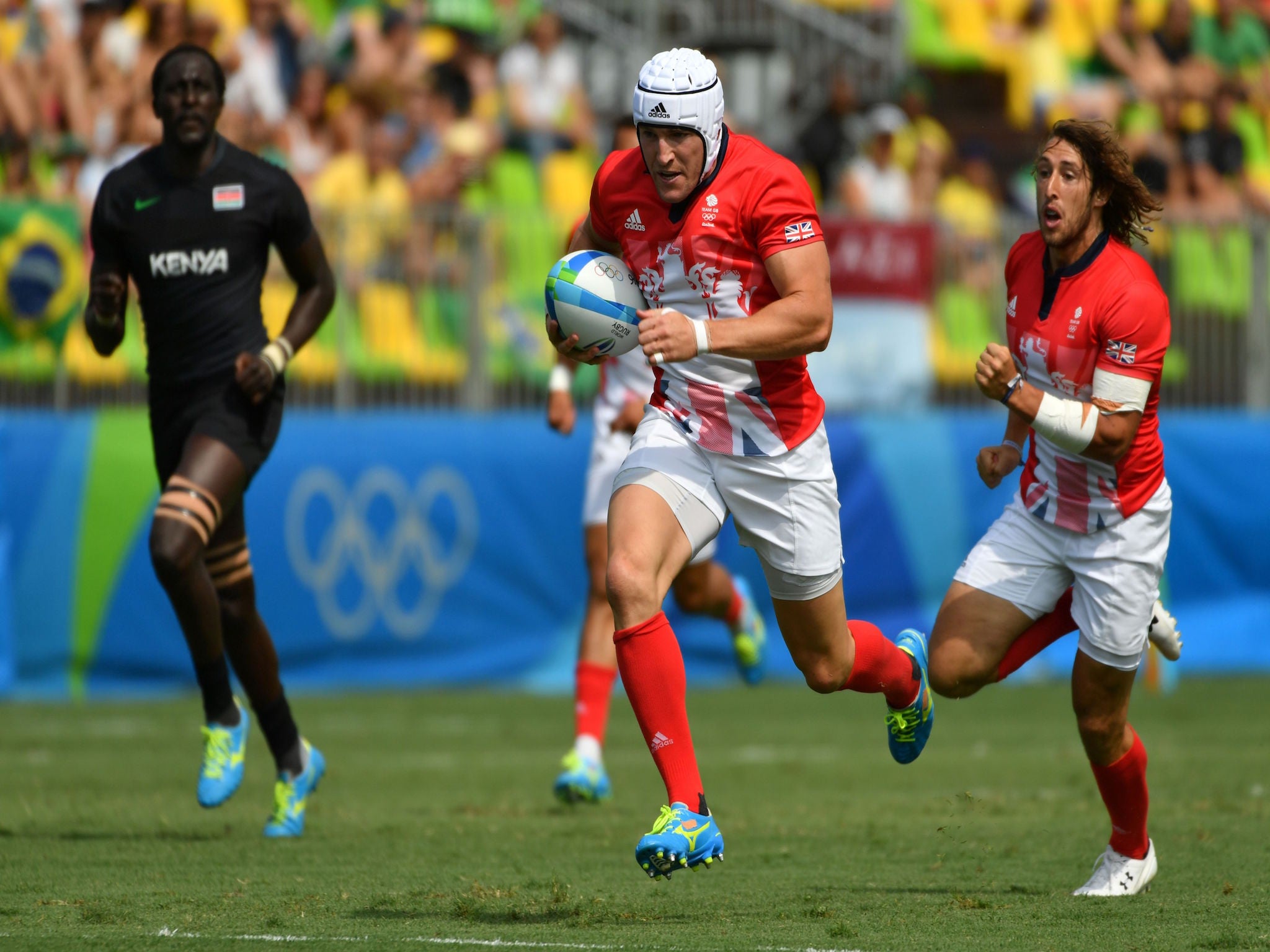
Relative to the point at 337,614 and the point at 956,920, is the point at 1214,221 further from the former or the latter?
the point at 956,920

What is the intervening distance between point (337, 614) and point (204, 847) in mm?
6014

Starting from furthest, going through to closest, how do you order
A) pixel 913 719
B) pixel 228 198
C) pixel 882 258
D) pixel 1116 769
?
1. pixel 882 258
2. pixel 228 198
3. pixel 913 719
4. pixel 1116 769

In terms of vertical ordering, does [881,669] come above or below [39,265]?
below

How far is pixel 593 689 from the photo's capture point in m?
8.67

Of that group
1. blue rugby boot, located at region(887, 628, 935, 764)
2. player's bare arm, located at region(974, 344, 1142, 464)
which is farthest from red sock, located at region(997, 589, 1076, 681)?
player's bare arm, located at region(974, 344, 1142, 464)

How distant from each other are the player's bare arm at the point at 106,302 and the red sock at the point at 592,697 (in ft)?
8.58

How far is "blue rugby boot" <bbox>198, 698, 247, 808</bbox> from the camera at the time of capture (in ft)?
23.1

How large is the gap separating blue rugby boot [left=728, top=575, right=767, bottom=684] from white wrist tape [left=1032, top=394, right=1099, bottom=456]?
398 centimetres

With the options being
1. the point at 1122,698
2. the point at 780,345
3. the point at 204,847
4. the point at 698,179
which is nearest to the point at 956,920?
the point at 1122,698

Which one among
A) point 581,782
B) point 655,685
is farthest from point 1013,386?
point 581,782

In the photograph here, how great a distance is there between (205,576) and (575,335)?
1982 mm

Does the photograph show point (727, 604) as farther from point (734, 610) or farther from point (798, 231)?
point (798, 231)

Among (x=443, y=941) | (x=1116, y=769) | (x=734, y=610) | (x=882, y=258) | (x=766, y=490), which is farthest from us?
(x=882, y=258)

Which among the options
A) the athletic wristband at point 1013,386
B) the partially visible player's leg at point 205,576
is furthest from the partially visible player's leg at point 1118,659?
the partially visible player's leg at point 205,576
